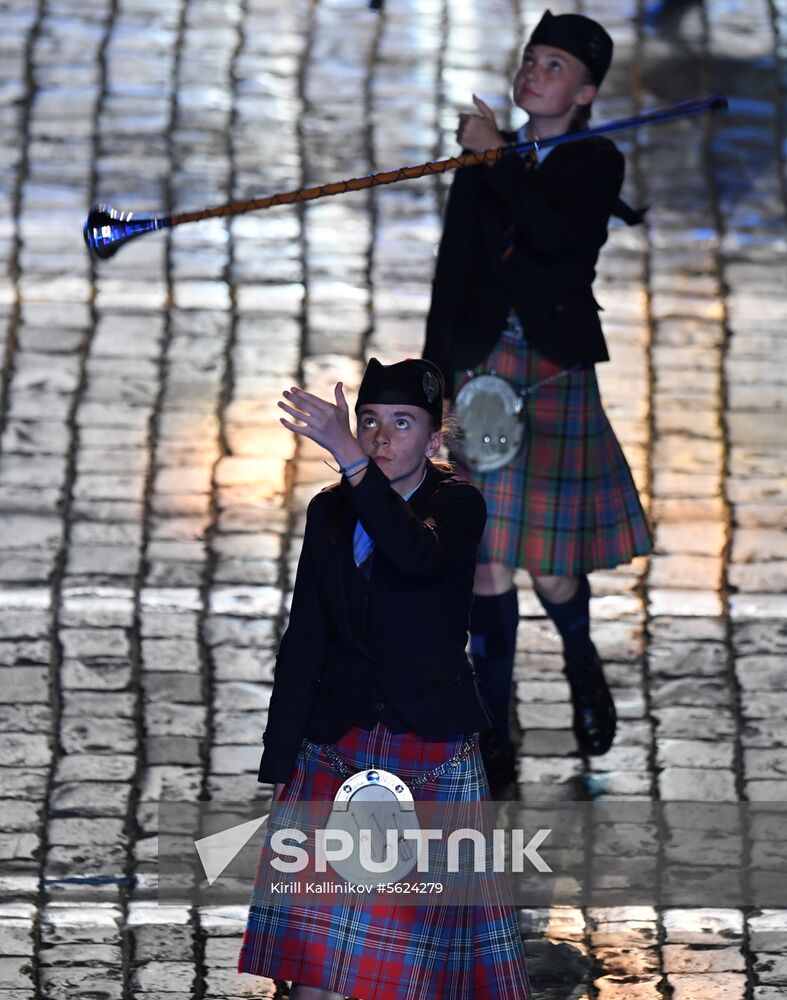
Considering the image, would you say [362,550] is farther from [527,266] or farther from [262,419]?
[262,419]

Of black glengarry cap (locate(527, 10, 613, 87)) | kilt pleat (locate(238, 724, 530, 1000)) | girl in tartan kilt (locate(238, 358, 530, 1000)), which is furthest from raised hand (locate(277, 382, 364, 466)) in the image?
black glengarry cap (locate(527, 10, 613, 87))

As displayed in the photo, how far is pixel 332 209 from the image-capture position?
10.4 metres

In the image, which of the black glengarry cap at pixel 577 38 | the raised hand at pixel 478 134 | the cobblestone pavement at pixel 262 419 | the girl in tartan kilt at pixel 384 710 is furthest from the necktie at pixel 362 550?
the black glengarry cap at pixel 577 38

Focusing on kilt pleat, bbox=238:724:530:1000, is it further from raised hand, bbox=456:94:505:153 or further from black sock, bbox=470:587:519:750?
raised hand, bbox=456:94:505:153

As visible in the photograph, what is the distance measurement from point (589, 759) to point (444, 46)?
5.63 meters

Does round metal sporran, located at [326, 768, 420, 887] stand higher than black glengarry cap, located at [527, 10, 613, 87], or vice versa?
black glengarry cap, located at [527, 10, 613, 87]

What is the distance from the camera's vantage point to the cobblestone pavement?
616 centimetres

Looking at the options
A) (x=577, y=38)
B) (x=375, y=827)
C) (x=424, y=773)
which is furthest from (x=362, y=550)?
(x=577, y=38)

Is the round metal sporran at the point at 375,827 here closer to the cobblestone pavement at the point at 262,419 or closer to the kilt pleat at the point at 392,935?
the kilt pleat at the point at 392,935

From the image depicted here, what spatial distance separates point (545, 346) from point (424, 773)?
2043 mm

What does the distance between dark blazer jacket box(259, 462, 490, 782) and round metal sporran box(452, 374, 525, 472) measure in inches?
64.7

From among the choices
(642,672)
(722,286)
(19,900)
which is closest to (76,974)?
(19,900)

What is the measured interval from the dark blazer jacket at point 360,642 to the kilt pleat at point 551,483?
1.70 metres

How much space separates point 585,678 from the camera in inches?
269
